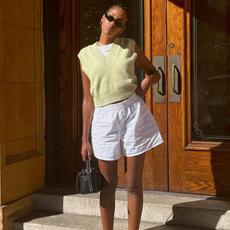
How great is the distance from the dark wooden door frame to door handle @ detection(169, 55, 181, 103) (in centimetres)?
114

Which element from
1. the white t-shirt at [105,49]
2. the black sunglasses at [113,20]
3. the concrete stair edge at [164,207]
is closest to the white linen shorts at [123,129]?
the white t-shirt at [105,49]

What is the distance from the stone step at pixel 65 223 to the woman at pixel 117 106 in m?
0.66

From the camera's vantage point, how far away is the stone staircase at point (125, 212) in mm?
3615

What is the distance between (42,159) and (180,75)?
1547mm

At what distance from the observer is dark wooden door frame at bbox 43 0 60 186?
436 cm

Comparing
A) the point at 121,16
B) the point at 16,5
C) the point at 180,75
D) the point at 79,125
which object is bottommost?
the point at 79,125

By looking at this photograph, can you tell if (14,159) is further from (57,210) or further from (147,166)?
(147,166)

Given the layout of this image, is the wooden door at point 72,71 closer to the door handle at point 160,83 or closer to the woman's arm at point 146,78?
the door handle at point 160,83

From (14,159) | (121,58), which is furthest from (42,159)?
(121,58)

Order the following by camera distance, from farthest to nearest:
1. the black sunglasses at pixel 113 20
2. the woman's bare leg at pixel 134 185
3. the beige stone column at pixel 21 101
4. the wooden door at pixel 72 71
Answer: the wooden door at pixel 72 71, the beige stone column at pixel 21 101, the woman's bare leg at pixel 134 185, the black sunglasses at pixel 113 20

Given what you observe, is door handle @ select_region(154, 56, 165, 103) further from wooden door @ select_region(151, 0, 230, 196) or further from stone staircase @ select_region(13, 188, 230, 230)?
stone staircase @ select_region(13, 188, 230, 230)

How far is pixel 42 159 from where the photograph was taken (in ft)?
14.2

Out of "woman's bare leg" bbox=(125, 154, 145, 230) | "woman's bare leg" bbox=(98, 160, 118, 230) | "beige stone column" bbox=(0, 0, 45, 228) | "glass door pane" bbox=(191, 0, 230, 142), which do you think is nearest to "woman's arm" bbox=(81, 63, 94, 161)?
"woman's bare leg" bbox=(98, 160, 118, 230)

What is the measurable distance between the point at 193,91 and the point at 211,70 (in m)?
0.24
